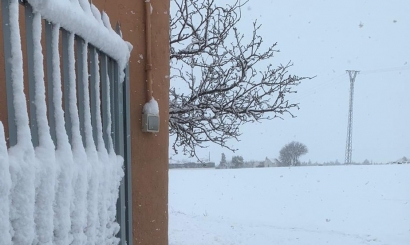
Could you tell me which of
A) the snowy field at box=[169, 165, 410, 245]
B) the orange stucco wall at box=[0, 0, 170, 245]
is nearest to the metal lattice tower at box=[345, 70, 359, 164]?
the snowy field at box=[169, 165, 410, 245]

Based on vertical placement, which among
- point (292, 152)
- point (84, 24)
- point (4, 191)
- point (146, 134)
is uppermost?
point (84, 24)

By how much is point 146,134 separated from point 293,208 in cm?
1475

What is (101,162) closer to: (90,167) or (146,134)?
(90,167)

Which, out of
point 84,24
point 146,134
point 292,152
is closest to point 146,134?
point 146,134

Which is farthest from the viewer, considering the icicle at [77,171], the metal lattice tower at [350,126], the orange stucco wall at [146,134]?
the metal lattice tower at [350,126]

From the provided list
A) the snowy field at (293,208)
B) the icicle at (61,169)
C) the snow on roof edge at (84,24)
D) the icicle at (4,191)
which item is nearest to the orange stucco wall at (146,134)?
the snow on roof edge at (84,24)

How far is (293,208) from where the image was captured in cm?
1700

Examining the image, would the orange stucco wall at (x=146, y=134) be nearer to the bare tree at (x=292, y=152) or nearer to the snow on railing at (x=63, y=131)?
the snow on railing at (x=63, y=131)

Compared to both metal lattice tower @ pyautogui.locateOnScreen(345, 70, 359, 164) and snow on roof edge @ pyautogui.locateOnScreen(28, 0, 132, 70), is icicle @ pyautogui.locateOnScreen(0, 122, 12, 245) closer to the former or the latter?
snow on roof edge @ pyautogui.locateOnScreen(28, 0, 132, 70)

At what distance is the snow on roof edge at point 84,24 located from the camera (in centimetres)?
173

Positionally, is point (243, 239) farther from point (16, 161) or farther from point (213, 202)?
point (16, 161)

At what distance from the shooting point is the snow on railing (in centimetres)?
153

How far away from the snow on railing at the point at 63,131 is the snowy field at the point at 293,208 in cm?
742

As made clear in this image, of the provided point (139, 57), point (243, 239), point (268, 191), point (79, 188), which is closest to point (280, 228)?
point (243, 239)
